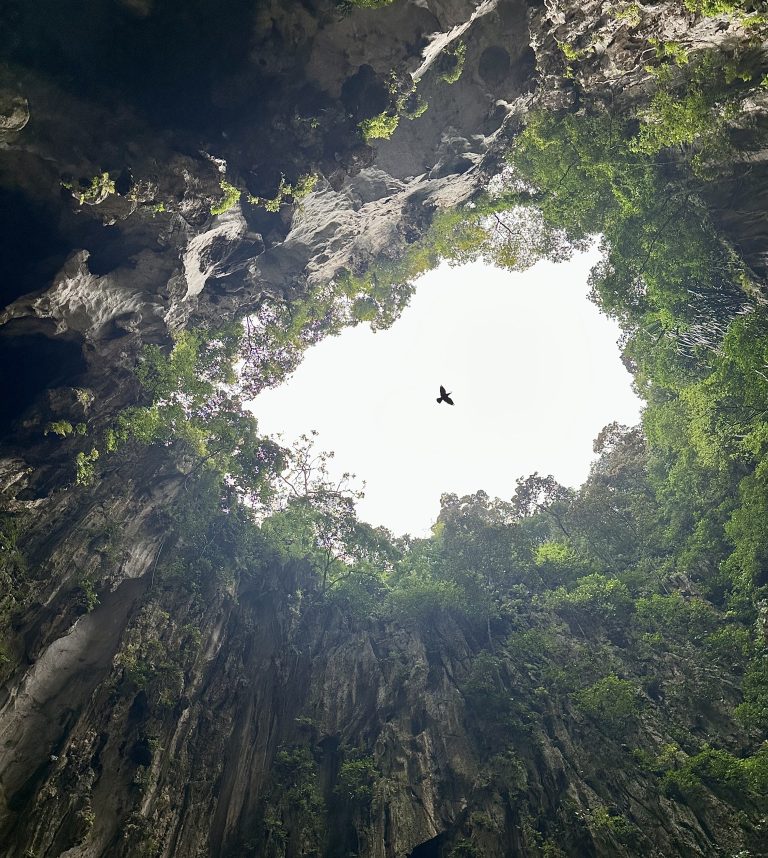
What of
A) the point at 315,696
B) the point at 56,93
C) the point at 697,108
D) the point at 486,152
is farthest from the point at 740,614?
the point at 56,93

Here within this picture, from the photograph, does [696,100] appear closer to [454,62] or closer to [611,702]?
[454,62]

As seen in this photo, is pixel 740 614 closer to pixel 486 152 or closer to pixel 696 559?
pixel 696 559

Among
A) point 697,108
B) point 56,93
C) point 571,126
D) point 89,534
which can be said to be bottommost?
point 89,534

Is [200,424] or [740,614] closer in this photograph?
[740,614]

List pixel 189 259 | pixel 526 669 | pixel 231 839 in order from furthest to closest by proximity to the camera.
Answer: pixel 526 669
pixel 189 259
pixel 231 839

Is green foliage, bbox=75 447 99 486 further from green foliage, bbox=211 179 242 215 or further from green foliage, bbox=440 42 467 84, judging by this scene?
green foliage, bbox=440 42 467 84

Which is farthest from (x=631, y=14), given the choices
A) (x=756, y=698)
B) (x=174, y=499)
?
(x=174, y=499)

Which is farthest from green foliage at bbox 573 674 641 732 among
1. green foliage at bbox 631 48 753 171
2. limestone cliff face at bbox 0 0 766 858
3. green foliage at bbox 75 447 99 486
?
green foliage at bbox 631 48 753 171
